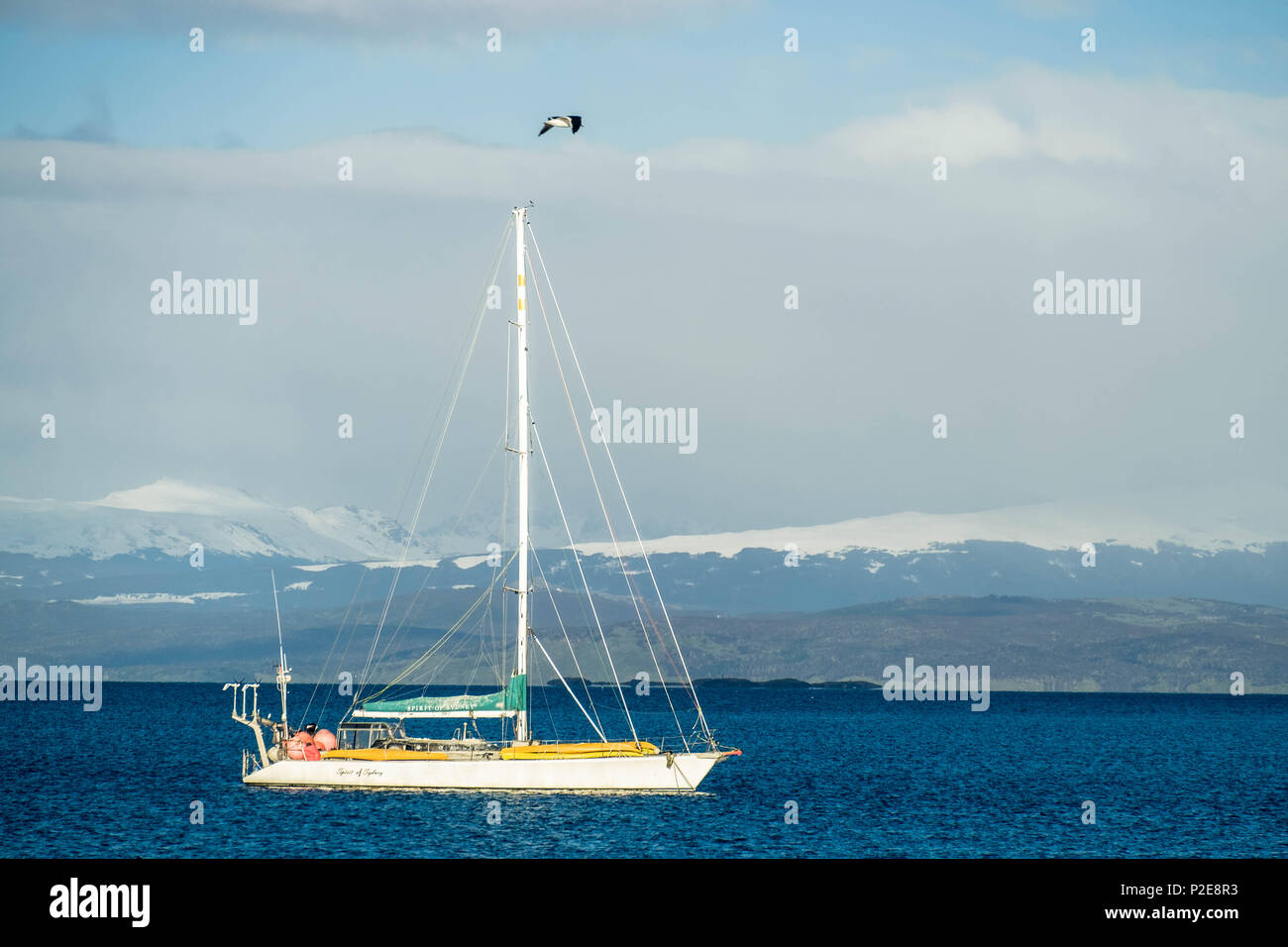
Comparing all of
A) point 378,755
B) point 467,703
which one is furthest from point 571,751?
point 378,755

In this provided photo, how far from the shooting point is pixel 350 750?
73.9 meters

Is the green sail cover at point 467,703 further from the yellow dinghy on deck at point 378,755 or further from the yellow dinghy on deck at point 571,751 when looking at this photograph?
the yellow dinghy on deck at point 378,755

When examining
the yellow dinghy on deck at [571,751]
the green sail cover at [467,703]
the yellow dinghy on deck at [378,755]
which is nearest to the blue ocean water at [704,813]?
the yellow dinghy on deck at [378,755]

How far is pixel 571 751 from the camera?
70.1 meters

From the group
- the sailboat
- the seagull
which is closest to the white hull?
the sailboat

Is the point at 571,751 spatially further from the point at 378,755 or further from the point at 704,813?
the point at 378,755

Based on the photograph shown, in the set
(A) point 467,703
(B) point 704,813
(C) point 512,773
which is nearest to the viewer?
(B) point 704,813

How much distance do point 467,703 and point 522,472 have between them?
11.4m

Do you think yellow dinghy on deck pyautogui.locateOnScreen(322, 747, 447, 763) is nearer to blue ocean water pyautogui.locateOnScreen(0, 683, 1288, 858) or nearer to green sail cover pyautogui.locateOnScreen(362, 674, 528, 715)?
blue ocean water pyautogui.locateOnScreen(0, 683, 1288, 858)

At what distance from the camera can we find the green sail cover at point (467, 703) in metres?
71.0

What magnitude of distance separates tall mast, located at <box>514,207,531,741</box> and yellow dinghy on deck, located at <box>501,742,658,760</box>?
131cm
